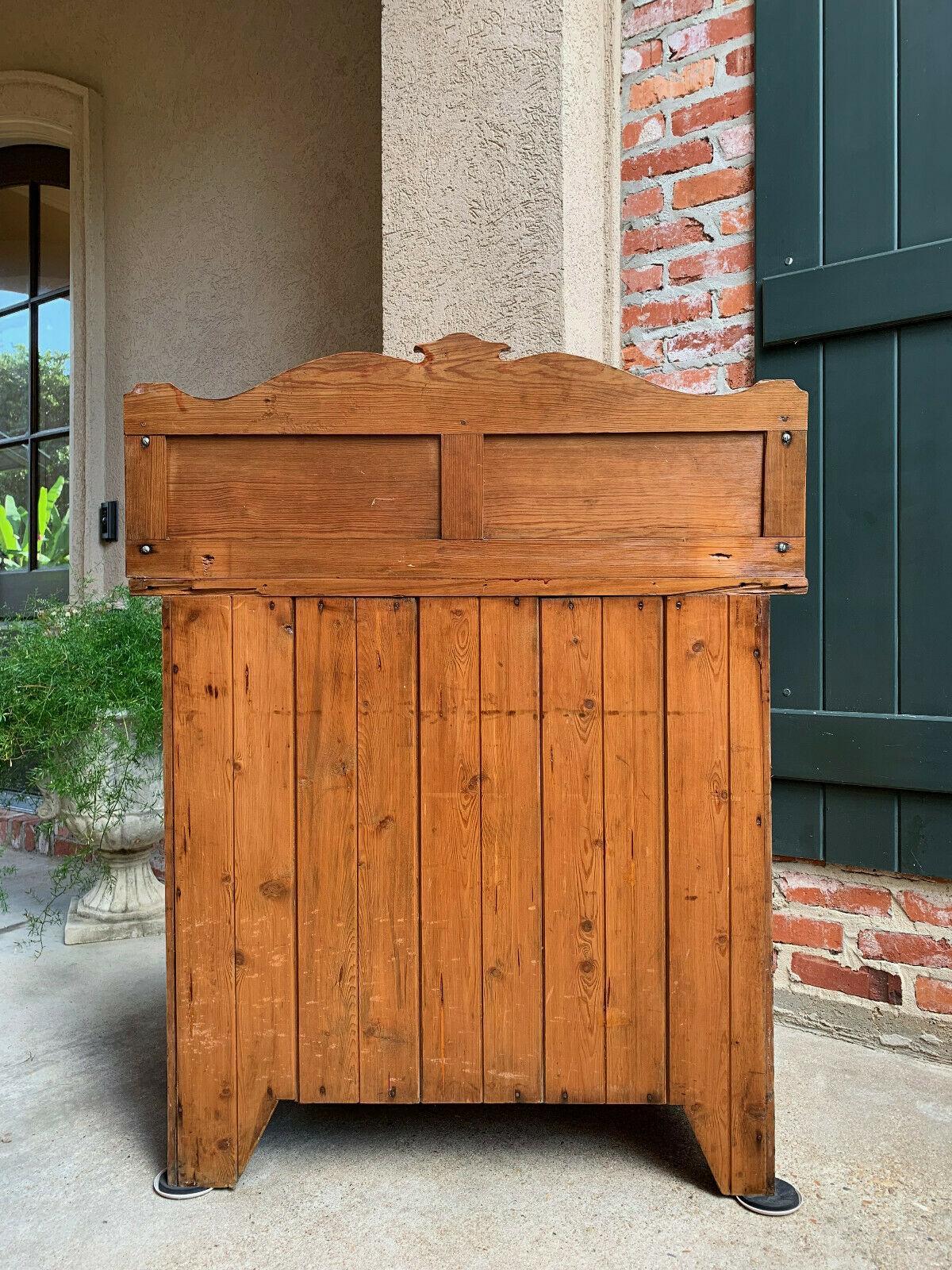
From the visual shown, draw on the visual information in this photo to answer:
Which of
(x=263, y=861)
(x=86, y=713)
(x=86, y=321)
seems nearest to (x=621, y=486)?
(x=263, y=861)

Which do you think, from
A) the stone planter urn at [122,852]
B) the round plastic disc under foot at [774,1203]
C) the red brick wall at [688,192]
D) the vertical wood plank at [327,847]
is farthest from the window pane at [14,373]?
the round plastic disc under foot at [774,1203]

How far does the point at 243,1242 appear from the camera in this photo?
1.25 meters

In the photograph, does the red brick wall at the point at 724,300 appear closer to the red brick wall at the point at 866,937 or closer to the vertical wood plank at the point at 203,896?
the red brick wall at the point at 866,937

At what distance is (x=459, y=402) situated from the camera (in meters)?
1.32

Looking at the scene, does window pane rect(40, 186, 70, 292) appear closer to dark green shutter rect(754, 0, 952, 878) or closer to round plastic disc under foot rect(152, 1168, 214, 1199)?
dark green shutter rect(754, 0, 952, 878)

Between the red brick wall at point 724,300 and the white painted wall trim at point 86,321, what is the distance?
2.18m

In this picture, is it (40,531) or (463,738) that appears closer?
(463,738)

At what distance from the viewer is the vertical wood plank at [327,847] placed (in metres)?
1.37

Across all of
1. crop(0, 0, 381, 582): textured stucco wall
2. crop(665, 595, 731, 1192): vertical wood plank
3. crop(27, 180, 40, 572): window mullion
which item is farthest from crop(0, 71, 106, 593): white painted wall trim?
crop(665, 595, 731, 1192): vertical wood plank

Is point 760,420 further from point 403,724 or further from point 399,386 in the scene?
point 403,724

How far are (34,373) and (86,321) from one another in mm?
581

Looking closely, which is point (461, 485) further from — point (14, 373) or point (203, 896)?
point (14, 373)

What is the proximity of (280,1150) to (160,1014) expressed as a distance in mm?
720

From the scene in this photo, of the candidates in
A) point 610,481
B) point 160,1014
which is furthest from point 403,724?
point 160,1014
